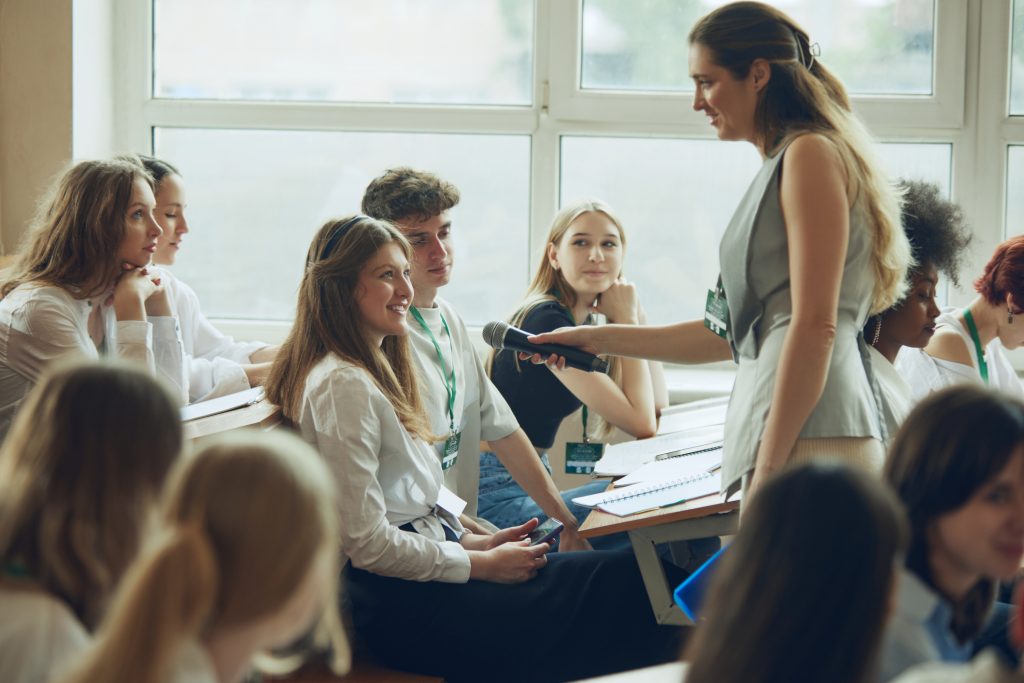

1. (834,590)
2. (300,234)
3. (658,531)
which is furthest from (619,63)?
(834,590)

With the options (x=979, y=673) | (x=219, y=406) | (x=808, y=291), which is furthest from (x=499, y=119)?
(x=979, y=673)

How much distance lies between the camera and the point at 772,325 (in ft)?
6.07

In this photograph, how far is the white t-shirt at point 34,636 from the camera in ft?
3.27

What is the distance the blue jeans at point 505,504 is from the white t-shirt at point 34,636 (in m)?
1.78

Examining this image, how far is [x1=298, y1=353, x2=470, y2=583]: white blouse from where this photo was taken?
200 centimetres

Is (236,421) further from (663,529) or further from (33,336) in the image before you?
(663,529)

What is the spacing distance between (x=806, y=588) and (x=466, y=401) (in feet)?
5.87

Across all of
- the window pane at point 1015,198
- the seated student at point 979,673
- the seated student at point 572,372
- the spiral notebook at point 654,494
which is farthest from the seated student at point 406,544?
the window pane at point 1015,198

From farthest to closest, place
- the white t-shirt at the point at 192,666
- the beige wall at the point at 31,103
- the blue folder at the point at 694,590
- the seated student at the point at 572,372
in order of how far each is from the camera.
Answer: the beige wall at the point at 31,103 → the seated student at the point at 572,372 → the blue folder at the point at 694,590 → the white t-shirt at the point at 192,666

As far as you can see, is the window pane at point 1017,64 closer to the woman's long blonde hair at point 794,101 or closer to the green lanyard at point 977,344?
the green lanyard at point 977,344

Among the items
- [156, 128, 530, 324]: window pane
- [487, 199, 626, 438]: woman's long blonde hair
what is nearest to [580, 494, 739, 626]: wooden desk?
[487, 199, 626, 438]: woman's long blonde hair

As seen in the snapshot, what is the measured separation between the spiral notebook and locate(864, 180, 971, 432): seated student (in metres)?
0.56

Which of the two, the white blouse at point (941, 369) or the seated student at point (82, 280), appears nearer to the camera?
the seated student at point (82, 280)

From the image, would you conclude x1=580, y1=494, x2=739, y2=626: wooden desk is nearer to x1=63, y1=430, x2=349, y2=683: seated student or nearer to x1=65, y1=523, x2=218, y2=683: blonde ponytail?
x1=63, y1=430, x2=349, y2=683: seated student
